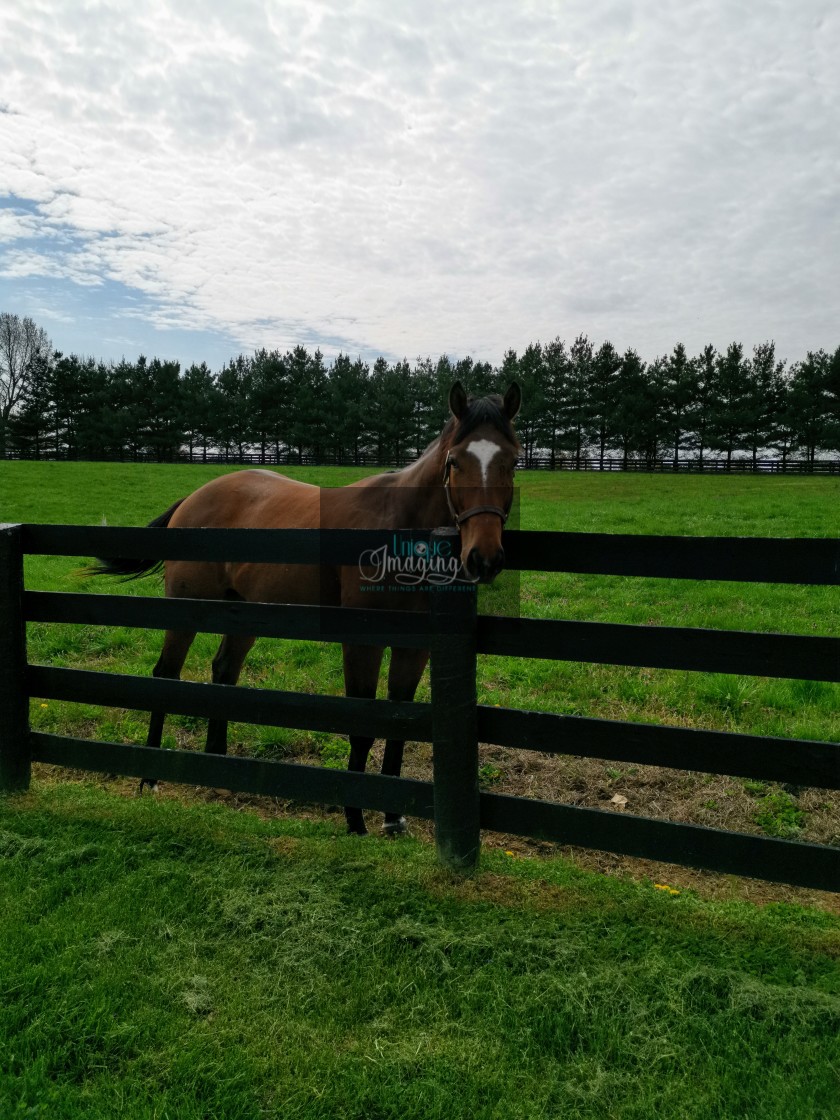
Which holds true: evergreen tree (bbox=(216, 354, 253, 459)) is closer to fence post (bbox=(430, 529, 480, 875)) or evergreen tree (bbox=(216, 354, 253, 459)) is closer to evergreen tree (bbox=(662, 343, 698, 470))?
evergreen tree (bbox=(662, 343, 698, 470))

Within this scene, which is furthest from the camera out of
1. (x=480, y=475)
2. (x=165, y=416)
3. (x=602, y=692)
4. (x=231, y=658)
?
(x=165, y=416)

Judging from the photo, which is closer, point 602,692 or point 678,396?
point 602,692

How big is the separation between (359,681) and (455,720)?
0.98 metres

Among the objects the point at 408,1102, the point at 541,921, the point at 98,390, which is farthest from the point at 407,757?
the point at 98,390

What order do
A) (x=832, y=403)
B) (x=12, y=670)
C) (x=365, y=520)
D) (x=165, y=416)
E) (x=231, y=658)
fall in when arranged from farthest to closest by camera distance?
(x=165, y=416) < (x=832, y=403) < (x=231, y=658) < (x=365, y=520) < (x=12, y=670)

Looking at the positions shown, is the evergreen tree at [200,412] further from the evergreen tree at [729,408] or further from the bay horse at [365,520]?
the bay horse at [365,520]

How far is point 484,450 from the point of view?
3.52m

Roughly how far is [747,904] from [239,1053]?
225cm

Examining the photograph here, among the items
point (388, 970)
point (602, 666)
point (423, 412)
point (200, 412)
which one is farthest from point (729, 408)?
point (388, 970)

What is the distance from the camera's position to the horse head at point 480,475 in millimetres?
3238

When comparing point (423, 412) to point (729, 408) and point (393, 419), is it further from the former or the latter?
point (729, 408)

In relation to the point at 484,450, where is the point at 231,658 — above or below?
below

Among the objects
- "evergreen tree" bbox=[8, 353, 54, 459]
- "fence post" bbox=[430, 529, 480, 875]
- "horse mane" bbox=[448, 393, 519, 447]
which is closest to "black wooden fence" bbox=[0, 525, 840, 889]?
"fence post" bbox=[430, 529, 480, 875]

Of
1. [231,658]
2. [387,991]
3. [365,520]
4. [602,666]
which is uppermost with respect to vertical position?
[365,520]
